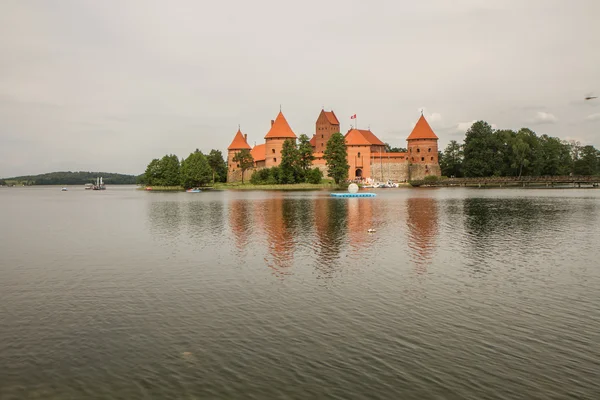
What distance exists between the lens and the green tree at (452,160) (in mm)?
114312

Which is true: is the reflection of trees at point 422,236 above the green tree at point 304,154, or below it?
below

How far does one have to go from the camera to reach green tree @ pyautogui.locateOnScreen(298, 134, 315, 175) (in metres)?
90.2

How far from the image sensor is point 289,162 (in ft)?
298

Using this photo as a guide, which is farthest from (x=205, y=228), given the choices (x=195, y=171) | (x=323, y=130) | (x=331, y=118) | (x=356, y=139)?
(x=331, y=118)

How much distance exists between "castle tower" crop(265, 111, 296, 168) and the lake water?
277ft

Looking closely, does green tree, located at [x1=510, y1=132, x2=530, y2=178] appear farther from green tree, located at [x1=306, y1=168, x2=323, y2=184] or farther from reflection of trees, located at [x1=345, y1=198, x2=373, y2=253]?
reflection of trees, located at [x1=345, y1=198, x2=373, y2=253]

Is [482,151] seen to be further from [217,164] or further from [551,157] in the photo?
[217,164]

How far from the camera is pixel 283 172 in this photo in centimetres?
9231

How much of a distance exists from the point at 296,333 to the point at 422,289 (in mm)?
4763

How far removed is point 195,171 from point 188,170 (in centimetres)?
217

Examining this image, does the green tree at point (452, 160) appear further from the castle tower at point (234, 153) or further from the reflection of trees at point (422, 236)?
the reflection of trees at point (422, 236)

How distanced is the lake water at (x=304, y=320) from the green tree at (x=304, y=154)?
7031 centimetres

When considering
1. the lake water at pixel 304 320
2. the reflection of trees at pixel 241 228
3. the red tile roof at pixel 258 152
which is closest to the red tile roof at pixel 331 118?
the red tile roof at pixel 258 152

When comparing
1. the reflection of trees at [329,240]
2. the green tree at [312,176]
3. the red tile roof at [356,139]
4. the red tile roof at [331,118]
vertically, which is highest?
the red tile roof at [331,118]
